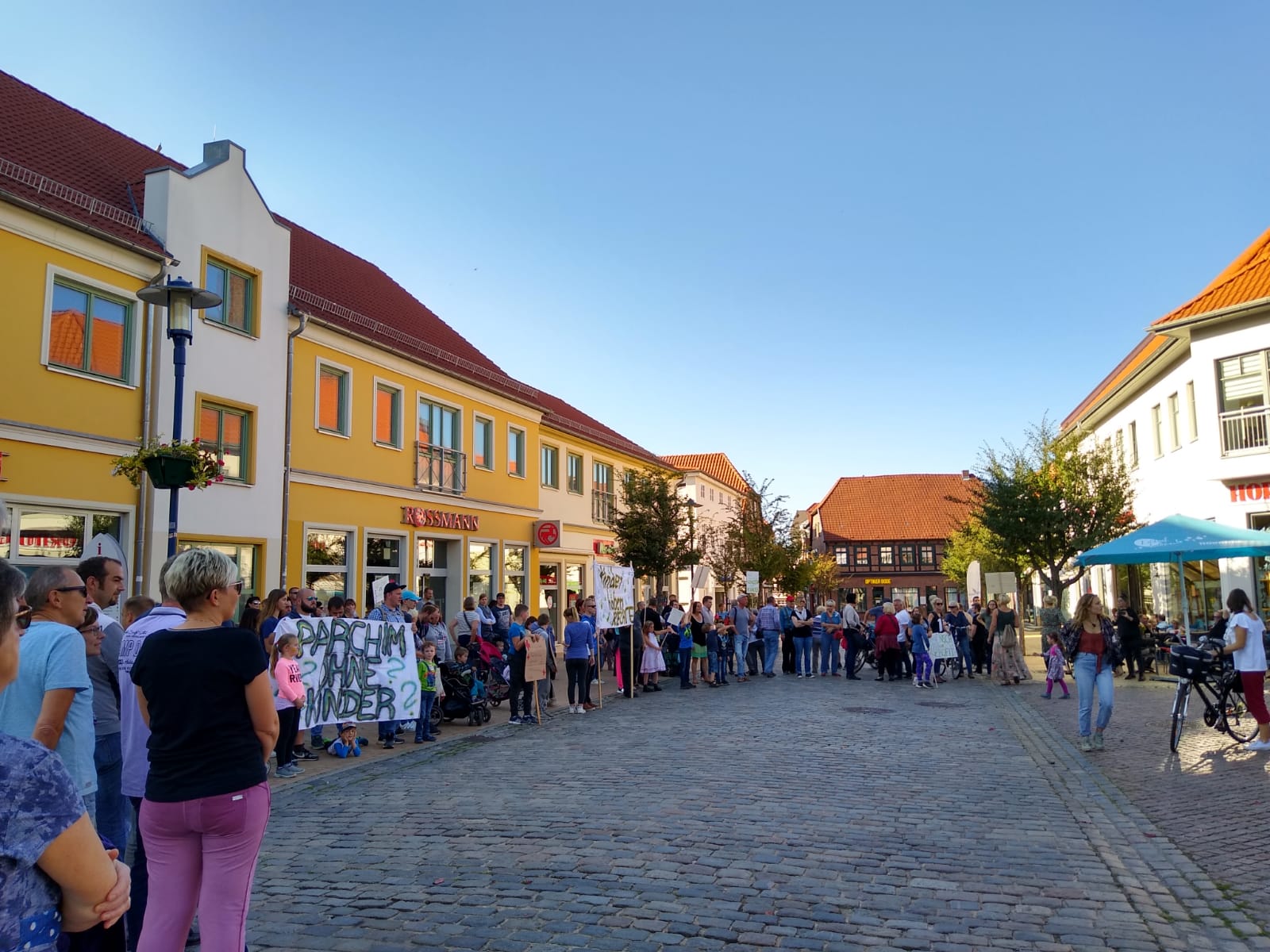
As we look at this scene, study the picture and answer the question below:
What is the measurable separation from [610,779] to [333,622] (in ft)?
13.8

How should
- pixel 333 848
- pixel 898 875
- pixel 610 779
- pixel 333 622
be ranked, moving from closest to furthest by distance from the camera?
1. pixel 898 875
2. pixel 333 848
3. pixel 610 779
4. pixel 333 622

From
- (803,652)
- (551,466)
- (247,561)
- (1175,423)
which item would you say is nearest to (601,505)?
(551,466)

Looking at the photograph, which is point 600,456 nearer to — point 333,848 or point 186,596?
point 333,848

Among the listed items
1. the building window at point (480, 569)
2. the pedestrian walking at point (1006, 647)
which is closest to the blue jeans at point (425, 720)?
the pedestrian walking at point (1006, 647)

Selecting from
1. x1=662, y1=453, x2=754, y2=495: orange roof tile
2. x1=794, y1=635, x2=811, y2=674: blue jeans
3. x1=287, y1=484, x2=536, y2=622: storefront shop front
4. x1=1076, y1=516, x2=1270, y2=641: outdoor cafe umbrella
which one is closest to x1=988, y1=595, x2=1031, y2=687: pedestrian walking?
x1=1076, y1=516, x2=1270, y2=641: outdoor cafe umbrella

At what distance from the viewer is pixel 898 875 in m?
6.04

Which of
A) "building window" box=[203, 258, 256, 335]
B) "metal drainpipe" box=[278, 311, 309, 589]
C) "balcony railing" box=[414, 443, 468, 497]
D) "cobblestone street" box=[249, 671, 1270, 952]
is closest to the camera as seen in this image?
"cobblestone street" box=[249, 671, 1270, 952]

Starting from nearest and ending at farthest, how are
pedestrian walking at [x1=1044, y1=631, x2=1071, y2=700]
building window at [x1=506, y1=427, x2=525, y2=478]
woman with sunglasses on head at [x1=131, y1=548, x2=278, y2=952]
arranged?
woman with sunglasses on head at [x1=131, y1=548, x2=278, y2=952]
pedestrian walking at [x1=1044, y1=631, x2=1071, y2=700]
building window at [x1=506, y1=427, x2=525, y2=478]

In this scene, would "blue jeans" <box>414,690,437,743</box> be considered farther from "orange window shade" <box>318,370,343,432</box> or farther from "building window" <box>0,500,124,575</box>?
"orange window shade" <box>318,370,343,432</box>

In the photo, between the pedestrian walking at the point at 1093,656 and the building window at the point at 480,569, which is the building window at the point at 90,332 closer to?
the building window at the point at 480,569

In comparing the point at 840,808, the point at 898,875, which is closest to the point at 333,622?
the point at 840,808

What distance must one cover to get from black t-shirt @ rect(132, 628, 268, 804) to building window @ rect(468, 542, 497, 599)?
2219 centimetres

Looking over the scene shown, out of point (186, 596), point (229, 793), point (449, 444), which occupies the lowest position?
point (229, 793)

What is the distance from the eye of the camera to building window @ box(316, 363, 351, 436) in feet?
67.7
